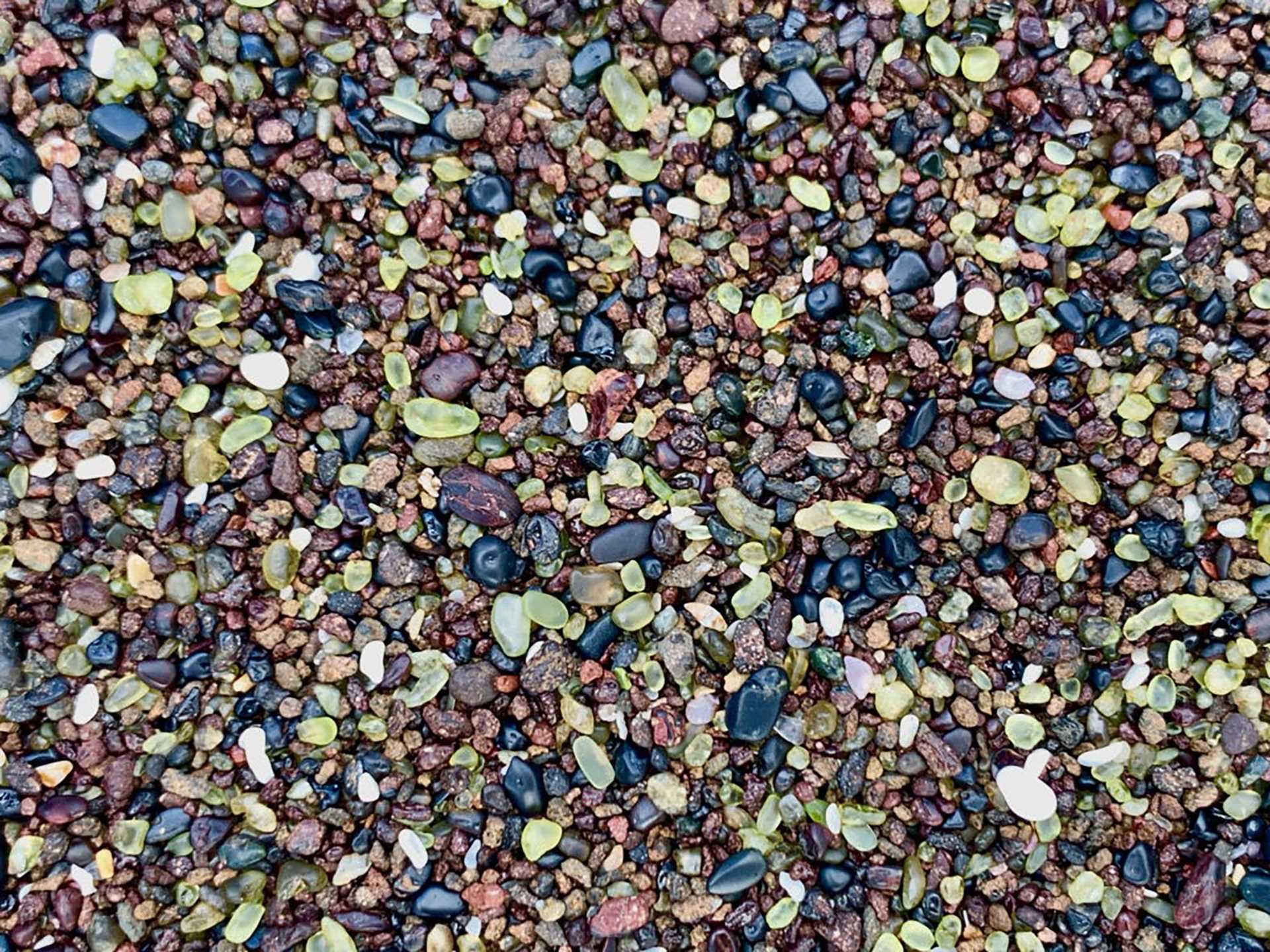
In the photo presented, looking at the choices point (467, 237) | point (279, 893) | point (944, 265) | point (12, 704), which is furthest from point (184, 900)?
point (944, 265)

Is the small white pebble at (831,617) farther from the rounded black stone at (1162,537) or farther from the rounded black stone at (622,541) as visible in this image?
the rounded black stone at (1162,537)

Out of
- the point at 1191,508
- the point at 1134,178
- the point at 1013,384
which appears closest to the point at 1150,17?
the point at 1134,178

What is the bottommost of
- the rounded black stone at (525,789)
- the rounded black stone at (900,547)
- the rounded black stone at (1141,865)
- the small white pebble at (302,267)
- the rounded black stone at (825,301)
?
the rounded black stone at (525,789)

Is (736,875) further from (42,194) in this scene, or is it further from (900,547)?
(42,194)

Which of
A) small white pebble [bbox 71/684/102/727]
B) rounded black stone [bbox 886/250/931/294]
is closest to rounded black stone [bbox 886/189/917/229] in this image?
rounded black stone [bbox 886/250/931/294]

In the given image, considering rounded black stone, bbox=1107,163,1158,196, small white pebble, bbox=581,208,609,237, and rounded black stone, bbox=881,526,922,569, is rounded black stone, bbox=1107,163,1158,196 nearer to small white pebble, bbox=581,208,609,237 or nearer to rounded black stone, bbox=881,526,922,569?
rounded black stone, bbox=881,526,922,569

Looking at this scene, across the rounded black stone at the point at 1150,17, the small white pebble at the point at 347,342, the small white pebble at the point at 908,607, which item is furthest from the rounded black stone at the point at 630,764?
the rounded black stone at the point at 1150,17
